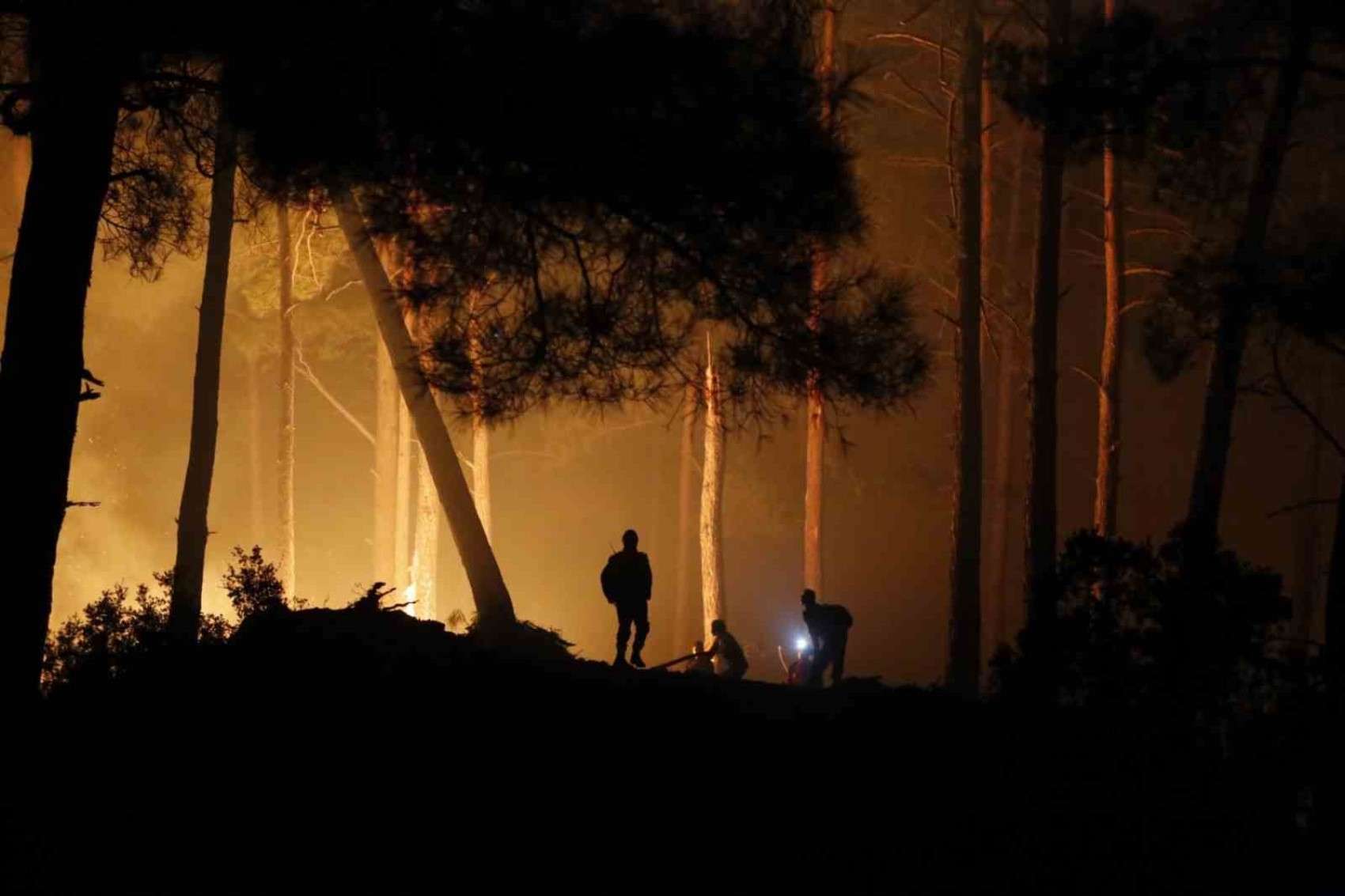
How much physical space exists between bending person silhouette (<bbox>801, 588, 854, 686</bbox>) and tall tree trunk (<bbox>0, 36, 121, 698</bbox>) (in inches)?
292

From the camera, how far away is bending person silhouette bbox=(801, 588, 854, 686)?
12.1 meters

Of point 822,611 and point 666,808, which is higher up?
point 822,611

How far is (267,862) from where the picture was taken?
5.19m

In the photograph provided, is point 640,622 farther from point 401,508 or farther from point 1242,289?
point 401,508

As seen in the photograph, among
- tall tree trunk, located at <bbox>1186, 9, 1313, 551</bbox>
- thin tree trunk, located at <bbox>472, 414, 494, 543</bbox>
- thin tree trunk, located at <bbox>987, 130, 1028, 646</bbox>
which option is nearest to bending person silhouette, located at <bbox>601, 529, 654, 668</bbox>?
tall tree trunk, located at <bbox>1186, 9, 1313, 551</bbox>

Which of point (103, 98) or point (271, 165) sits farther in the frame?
point (271, 165)

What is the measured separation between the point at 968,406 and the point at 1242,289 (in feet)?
17.0

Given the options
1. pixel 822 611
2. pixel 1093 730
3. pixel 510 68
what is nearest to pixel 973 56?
pixel 822 611

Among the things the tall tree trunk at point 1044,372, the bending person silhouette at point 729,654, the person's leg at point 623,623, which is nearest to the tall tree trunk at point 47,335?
the person's leg at point 623,623

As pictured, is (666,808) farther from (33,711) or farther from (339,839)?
(33,711)

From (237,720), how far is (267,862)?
61.7 inches

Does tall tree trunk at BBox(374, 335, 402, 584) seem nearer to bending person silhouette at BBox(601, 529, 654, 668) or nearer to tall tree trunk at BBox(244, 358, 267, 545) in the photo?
tall tree trunk at BBox(244, 358, 267, 545)

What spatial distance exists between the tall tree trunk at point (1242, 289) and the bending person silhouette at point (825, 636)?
3543 millimetres

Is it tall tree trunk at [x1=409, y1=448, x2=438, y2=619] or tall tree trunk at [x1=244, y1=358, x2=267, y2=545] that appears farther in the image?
tall tree trunk at [x1=244, y1=358, x2=267, y2=545]
